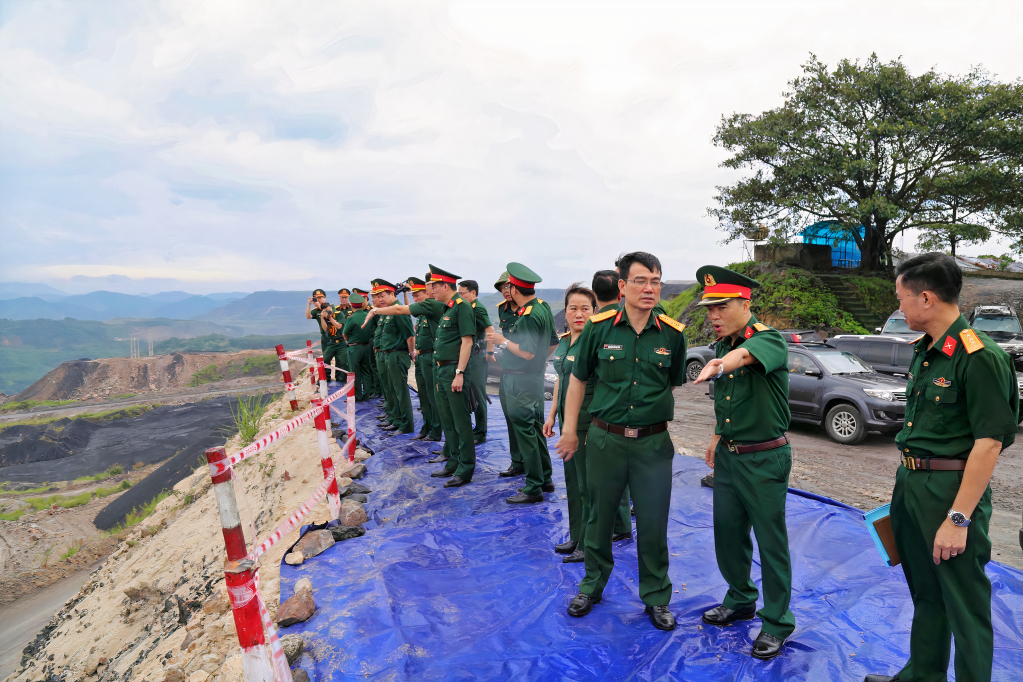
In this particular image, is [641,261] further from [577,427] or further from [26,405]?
[26,405]

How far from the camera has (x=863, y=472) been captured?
716 cm

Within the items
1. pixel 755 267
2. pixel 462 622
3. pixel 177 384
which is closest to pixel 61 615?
pixel 462 622

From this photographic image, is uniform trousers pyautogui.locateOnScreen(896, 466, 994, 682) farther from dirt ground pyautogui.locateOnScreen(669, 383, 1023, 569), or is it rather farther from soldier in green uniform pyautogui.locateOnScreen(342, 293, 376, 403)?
soldier in green uniform pyautogui.locateOnScreen(342, 293, 376, 403)

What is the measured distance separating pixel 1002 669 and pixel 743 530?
142 centimetres

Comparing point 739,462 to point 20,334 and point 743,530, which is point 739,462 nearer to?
point 743,530

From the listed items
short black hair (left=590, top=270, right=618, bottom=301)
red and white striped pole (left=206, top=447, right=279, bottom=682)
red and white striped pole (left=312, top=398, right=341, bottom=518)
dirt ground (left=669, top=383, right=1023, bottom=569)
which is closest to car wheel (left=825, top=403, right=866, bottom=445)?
dirt ground (left=669, top=383, right=1023, bottom=569)

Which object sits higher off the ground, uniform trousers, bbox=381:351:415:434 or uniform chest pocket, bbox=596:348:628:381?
uniform chest pocket, bbox=596:348:628:381

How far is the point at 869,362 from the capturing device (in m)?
10.8

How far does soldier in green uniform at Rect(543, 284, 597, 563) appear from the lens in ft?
13.4

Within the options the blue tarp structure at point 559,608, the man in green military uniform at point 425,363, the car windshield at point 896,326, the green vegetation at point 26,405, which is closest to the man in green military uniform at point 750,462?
the blue tarp structure at point 559,608

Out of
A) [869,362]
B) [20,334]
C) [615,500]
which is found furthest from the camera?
[20,334]

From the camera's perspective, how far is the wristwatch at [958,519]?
7.39 feet

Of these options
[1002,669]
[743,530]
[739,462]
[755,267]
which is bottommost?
[1002,669]

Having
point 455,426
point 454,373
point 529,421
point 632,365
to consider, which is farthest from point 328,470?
point 632,365
